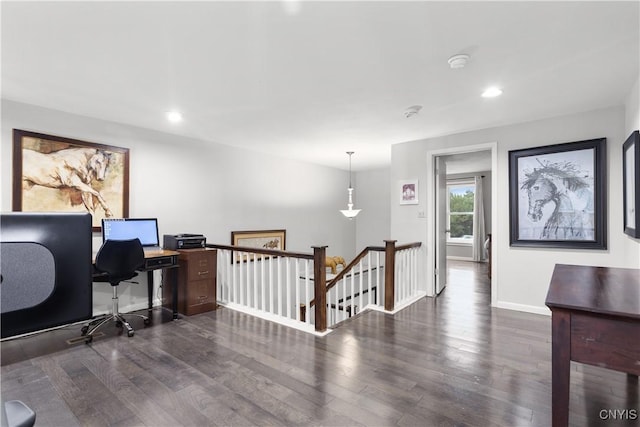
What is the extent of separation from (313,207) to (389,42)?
15.0ft

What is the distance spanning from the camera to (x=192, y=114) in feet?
11.4

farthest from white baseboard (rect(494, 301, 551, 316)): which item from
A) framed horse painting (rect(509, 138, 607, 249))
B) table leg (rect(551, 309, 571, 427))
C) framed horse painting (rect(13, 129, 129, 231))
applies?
framed horse painting (rect(13, 129, 129, 231))

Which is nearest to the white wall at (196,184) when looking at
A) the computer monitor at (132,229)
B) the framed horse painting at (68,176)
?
the framed horse painting at (68,176)

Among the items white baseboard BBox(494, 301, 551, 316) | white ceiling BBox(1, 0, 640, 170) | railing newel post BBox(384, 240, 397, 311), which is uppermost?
white ceiling BBox(1, 0, 640, 170)

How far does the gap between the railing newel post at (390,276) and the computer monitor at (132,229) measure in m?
2.74

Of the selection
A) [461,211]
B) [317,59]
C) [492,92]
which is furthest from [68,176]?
[461,211]

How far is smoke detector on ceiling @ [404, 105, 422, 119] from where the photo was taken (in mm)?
3235

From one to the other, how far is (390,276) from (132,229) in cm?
301

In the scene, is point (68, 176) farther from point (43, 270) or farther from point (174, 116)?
point (43, 270)

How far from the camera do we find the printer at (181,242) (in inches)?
148

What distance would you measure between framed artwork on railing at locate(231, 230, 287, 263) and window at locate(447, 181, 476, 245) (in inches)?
208

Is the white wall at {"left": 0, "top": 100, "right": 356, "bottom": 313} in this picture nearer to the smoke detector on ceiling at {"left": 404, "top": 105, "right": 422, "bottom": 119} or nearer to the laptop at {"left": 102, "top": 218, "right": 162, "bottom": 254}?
the laptop at {"left": 102, "top": 218, "right": 162, "bottom": 254}

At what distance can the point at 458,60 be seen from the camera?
7.35 feet

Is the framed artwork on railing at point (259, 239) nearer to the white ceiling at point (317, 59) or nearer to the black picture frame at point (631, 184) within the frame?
the white ceiling at point (317, 59)
